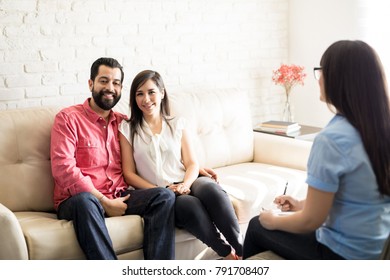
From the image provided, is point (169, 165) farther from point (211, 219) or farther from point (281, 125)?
point (281, 125)

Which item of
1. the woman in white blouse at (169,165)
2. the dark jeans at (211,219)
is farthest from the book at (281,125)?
the dark jeans at (211,219)

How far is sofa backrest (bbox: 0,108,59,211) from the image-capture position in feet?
7.76

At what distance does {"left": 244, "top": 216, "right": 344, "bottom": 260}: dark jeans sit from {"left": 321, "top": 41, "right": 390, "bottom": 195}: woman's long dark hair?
0.92 ft

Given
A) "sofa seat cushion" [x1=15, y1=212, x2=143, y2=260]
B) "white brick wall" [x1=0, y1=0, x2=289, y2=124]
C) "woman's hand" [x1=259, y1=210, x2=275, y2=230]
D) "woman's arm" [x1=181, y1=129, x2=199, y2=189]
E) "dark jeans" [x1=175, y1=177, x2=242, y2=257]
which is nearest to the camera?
"woman's hand" [x1=259, y1=210, x2=275, y2=230]

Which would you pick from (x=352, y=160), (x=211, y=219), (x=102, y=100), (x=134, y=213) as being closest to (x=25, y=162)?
(x=102, y=100)

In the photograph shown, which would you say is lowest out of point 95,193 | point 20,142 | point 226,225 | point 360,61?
point 226,225

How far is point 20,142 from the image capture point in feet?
7.93

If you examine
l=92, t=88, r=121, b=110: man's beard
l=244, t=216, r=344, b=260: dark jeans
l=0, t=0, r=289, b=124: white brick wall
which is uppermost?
l=0, t=0, r=289, b=124: white brick wall

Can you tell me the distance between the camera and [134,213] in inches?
91.8

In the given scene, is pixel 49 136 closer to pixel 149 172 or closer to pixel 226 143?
pixel 149 172

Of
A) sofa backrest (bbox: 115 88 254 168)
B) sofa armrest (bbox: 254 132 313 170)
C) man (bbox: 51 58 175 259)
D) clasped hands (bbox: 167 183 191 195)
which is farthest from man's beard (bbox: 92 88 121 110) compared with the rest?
sofa armrest (bbox: 254 132 313 170)

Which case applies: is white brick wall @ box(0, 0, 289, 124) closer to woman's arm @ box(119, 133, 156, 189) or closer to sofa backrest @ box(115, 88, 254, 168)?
sofa backrest @ box(115, 88, 254, 168)

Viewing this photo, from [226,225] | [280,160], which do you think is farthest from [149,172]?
[280,160]
